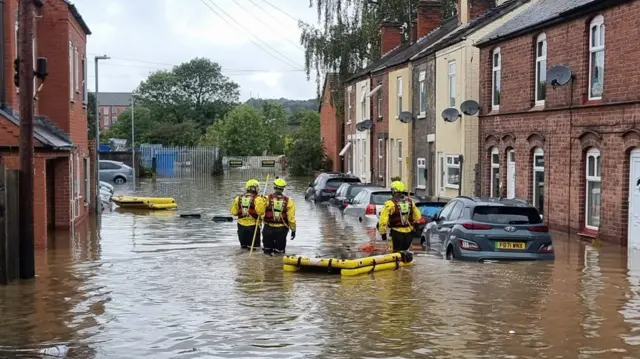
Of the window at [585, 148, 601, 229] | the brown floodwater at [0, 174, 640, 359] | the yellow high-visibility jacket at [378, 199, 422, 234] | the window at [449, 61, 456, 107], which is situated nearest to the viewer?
the brown floodwater at [0, 174, 640, 359]

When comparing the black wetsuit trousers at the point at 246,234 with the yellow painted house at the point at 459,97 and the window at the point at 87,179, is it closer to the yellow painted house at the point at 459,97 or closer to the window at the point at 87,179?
the yellow painted house at the point at 459,97

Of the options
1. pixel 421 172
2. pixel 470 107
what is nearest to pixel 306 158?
pixel 421 172

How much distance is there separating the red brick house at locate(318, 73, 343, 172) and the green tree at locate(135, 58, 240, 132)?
42483 millimetres

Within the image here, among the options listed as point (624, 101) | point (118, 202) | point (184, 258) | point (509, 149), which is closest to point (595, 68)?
point (624, 101)

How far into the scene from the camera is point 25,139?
528 inches

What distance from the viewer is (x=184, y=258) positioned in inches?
663

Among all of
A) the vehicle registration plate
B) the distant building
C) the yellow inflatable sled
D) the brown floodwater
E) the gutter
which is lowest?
the brown floodwater

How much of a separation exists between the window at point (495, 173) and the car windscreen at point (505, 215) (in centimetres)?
1106

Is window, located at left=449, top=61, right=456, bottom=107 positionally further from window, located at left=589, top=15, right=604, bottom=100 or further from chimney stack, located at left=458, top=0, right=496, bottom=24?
window, located at left=589, top=15, right=604, bottom=100

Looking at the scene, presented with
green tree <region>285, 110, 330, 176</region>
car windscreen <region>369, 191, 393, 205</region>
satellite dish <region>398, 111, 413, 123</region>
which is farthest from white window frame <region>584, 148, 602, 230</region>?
green tree <region>285, 110, 330, 176</region>

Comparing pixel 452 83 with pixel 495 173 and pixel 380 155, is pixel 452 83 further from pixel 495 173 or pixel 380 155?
pixel 380 155

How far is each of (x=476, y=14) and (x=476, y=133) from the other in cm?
672

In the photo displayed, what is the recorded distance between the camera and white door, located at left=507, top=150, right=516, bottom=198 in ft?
80.1

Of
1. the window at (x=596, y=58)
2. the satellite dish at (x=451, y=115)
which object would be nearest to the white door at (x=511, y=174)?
the satellite dish at (x=451, y=115)
